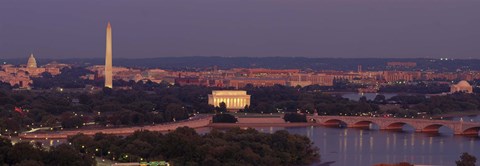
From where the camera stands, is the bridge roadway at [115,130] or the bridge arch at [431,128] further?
the bridge arch at [431,128]

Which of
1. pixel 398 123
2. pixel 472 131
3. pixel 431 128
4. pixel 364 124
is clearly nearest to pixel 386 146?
pixel 472 131

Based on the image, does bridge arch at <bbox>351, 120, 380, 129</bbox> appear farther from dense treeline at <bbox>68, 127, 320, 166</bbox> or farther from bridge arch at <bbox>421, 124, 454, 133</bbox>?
dense treeline at <bbox>68, 127, 320, 166</bbox>

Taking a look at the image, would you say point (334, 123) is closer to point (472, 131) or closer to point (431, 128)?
point (431, 128)

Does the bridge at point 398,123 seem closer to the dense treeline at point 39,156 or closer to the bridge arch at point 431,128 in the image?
the bridge arch at point 431,128

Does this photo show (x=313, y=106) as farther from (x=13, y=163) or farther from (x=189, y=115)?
(x=13, y=163)

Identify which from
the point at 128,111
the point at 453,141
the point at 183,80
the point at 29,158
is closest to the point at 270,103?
the point at 128,111

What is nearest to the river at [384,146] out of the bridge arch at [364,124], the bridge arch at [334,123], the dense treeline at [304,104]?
the bridge arch at [364,124]


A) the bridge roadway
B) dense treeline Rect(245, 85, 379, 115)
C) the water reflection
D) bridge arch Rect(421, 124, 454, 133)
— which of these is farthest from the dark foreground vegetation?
bridge arch Rect(421, 124, 454, 133)
